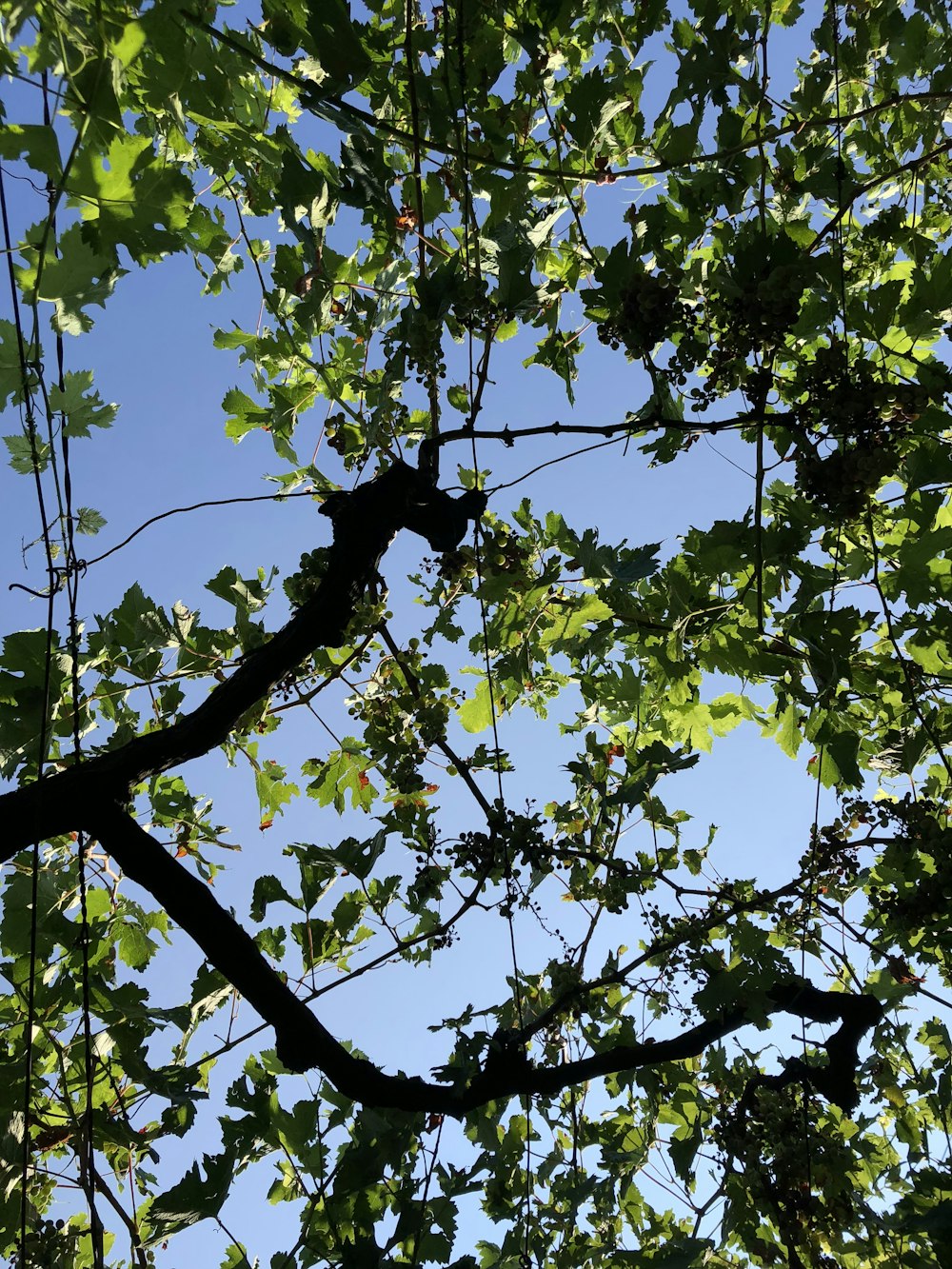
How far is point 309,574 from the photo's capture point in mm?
2855

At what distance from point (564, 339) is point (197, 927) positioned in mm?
2405

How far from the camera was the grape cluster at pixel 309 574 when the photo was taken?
2.84 metres

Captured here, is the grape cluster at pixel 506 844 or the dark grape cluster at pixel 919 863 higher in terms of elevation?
the grape cluster at pixel 506 844

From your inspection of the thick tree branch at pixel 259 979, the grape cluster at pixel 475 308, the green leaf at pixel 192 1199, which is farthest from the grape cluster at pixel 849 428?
the green leaf at pixel 192 1199

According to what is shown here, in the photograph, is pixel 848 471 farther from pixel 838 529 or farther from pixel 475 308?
pixel 475 308

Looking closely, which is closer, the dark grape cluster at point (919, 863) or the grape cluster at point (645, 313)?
the grape cluster at point (645, 313)

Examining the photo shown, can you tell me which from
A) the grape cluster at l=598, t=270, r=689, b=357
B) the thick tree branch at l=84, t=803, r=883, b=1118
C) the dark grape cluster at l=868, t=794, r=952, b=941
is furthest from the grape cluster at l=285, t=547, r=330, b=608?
the dark grape cluster at l=868, t=794, r=952, b=941

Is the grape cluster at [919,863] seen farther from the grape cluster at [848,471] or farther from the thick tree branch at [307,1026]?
the grape cluster at [848,471]

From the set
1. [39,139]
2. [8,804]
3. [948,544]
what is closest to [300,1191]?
[8,804]

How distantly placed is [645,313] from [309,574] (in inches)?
54.7

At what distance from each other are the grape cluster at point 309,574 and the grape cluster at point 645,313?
3.99 ft

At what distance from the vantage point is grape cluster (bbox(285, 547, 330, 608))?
2.84 metres

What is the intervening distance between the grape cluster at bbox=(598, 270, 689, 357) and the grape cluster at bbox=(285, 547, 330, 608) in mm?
1217

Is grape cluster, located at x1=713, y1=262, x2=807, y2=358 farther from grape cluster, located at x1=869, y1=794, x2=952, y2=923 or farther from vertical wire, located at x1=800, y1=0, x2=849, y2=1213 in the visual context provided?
grape cluster, located at x1=869, y1=794, x2=952, y2=923
